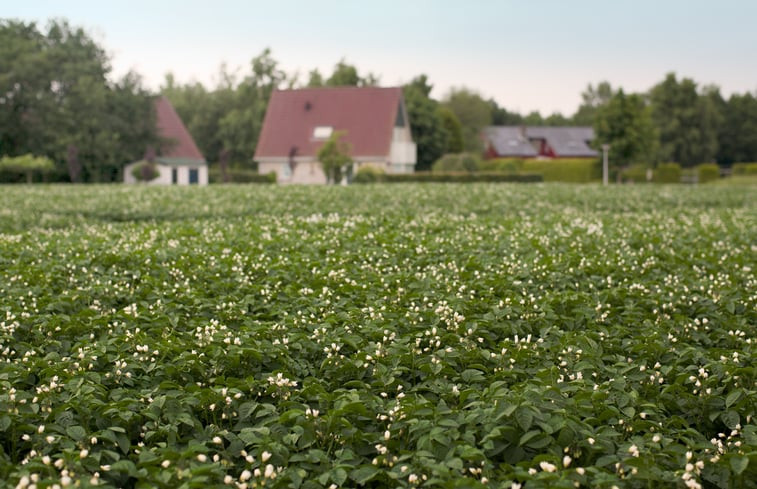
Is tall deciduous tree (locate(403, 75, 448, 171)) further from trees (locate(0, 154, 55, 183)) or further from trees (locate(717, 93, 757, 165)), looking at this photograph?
trees (locate(717, 93, 757, 165))

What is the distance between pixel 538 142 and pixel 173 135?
197 ft

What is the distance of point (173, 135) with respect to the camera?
68875 mm

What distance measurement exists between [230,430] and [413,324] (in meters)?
2.57

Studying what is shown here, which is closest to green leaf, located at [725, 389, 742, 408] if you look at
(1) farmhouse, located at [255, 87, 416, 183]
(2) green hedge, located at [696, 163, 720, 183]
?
(1) farmhouse, located at [255, 87, 416, 183]

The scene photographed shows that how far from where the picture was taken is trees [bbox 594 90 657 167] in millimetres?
A: 69125

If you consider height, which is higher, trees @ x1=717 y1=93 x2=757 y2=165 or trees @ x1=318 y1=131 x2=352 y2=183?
trees @ x1=717 y1=93 x2=757 y2=165

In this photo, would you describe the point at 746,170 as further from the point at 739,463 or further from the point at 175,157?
the point at 739,463

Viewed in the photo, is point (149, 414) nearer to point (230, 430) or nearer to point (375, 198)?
point (230, 430)

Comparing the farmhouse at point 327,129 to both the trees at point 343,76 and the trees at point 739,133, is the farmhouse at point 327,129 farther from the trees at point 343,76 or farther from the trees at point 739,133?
the trees at point 739,133

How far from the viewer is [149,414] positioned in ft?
16.3

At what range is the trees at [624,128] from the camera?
6912cm

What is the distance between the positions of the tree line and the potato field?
46.5 meters

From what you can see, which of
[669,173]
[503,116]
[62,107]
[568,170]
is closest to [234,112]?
[62,107]

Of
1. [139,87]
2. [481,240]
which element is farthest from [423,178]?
[481,240]
